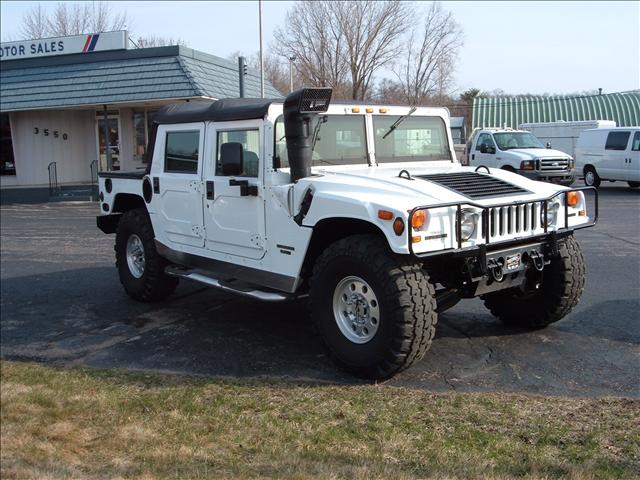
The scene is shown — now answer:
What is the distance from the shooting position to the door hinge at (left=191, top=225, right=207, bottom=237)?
6.56 meters

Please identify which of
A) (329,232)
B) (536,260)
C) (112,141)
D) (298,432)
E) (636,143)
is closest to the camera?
(298,432)

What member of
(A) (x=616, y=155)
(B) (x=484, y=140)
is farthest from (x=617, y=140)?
(B) (x=484, y=140)

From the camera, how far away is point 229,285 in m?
6.08

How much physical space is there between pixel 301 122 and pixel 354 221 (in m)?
0.92

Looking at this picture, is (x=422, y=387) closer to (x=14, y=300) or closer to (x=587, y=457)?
(x=587, y=457)

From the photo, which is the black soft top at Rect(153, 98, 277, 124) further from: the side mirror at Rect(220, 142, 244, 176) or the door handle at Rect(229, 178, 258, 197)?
the door handle at Rect(229, 178, 258, 197)

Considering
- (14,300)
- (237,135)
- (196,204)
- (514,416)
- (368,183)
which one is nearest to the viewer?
(514,416)

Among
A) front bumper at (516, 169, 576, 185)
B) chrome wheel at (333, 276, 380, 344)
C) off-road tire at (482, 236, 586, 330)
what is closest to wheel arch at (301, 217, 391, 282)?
chrome wheel at (333, 276, 380, 344)

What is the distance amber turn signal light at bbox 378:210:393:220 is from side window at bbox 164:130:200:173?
8.32 ft

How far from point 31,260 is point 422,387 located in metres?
7.75

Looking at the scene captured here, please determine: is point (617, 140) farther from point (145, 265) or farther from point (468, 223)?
point (468, 223)

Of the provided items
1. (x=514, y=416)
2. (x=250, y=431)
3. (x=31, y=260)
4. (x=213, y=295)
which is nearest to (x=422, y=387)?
(x=514, y=416)

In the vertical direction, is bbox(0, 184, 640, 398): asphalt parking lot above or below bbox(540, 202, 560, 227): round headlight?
below

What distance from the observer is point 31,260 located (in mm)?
10547
